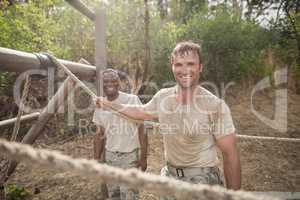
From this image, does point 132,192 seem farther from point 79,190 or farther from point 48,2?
point 48,2

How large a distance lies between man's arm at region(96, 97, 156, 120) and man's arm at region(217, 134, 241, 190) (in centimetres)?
61

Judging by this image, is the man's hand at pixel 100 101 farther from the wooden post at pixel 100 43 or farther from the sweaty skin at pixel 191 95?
the wooden post at pixel 100 43

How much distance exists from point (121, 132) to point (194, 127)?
1.30 m

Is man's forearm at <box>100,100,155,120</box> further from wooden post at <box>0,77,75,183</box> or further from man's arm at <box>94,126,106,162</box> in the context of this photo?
man's arm at <box>94,126,106,162</box>

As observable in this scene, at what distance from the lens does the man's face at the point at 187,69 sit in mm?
1860

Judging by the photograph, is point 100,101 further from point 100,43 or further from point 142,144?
point 100,43

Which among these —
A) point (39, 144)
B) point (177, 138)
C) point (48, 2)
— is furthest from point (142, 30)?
point (177, 138)

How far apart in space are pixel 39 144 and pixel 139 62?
3.25 m

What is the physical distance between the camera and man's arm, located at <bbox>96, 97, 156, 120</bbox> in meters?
2.28

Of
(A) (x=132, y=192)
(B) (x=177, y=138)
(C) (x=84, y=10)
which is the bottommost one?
(A) (x=132, y=192)

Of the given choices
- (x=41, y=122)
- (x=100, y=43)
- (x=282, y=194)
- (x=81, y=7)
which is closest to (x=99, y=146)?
(x=41, y=122)

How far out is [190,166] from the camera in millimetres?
1926

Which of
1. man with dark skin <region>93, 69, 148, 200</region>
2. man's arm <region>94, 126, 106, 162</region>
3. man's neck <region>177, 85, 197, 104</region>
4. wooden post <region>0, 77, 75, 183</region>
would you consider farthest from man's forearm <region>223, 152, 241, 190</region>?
man's arm <region>94, 126, 106, 162</region>

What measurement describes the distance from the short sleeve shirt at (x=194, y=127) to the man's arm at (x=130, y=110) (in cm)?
25
